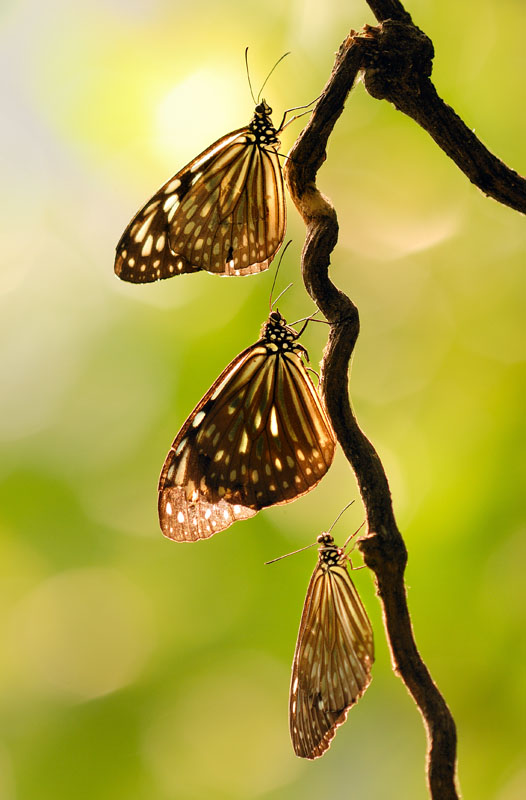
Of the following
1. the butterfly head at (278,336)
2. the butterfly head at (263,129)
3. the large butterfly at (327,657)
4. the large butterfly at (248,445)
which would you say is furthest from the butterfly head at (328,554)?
the butterfly head at (263,129)

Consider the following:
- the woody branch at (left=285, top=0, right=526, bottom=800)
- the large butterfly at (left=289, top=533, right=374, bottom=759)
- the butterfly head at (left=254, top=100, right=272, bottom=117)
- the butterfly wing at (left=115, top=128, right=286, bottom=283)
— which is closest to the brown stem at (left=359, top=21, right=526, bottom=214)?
the woody branch at (left=285, top=0, right=526, bottom=800)

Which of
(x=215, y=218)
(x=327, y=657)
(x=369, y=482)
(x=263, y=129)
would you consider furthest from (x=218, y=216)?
(x=327, y=657)

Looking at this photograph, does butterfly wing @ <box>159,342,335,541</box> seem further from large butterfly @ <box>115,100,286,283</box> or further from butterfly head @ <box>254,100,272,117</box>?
butterfly head @ <box>254,100,272,117</box>

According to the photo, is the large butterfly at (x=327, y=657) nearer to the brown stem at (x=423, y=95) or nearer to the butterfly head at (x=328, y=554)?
the butterfly head at (x=328, y=554)

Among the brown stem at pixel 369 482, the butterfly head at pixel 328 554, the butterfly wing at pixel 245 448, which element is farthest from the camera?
the butterfly head at pixel 328 554

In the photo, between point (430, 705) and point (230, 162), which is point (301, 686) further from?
point (230, 162)
